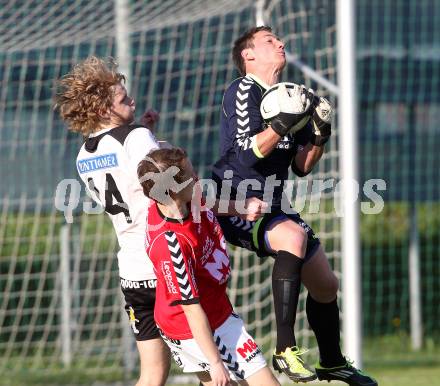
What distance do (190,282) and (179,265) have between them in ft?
0.31

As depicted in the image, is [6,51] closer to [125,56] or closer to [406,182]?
[125,56]

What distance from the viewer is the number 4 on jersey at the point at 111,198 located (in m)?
5.23

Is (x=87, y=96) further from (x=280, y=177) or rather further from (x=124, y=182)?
(x=280, y=177)

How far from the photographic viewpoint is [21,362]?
959 cm

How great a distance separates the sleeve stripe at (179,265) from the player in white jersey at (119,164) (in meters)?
0.58

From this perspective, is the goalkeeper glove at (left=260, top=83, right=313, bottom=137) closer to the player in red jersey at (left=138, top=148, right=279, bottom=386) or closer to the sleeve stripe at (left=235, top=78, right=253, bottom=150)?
the sleeve stripe at (left=235, top=78, right=253, bottom=150)

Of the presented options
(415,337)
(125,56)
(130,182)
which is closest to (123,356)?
(125,56)

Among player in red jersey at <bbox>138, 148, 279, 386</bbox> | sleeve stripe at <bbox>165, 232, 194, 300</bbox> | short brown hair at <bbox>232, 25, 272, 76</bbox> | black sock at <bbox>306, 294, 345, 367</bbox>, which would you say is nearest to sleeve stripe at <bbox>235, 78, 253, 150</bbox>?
short brown hair at <bbox>232, 25, 272, 76</bbox>

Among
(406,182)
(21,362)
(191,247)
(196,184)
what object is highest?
(406,182)

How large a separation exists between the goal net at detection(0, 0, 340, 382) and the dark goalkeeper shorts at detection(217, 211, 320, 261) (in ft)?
9.71

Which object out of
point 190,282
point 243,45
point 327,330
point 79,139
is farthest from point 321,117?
point 79,139

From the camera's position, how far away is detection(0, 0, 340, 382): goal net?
9.05 metres

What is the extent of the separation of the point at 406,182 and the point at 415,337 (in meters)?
1.79

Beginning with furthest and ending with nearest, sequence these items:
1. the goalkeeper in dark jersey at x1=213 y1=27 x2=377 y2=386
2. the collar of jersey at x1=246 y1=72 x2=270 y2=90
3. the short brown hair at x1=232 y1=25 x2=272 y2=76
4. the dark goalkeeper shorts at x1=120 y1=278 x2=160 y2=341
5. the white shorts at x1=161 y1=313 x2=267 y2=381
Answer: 1. the short brown hair at x1=232 y1=25 x2=272 y2=76
2. the collar of jersey at x1=246 y1=72 x2=270 y2=90
3. the dark goalkeeper shorts at x1=120 y1=278 x2=160 y2=341
4. the goalkeeper in dark jersey at x1=213 y1=27 x2=377 y2=386
5. the white shorts at x1=161 y1=313 x2=267 y2=381
